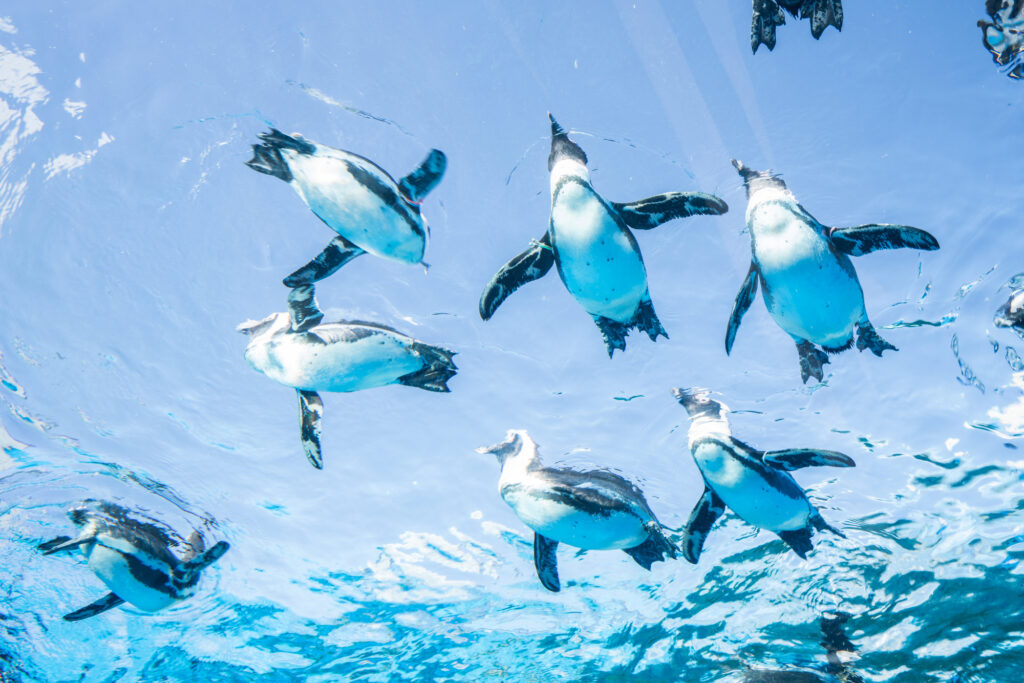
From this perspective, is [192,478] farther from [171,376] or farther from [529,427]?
[529,427]

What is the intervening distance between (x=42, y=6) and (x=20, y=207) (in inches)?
112

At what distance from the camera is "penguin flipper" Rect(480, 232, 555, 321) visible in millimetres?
4656

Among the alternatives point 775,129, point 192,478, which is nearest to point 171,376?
point 192,478

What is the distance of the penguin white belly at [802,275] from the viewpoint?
4.11m

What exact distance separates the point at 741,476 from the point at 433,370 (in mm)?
3122

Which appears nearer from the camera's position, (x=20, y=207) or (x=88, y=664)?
(x=20, y=207)

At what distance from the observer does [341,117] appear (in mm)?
7168

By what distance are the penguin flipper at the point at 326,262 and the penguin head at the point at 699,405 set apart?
3.57 metres

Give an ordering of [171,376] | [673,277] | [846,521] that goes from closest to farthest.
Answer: [673,277], [171,376], [846,521]

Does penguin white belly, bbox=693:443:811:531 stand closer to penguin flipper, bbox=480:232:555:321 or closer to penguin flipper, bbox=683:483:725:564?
penguin flipper, bbox=683:483:725:564

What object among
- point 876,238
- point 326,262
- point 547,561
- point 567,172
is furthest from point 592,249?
point 547,561

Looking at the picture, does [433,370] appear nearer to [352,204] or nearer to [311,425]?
[311,425]

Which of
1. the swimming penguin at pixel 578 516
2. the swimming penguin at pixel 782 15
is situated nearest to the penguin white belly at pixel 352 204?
the swimming penguin at pixel 578 516

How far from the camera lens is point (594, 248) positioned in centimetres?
402
